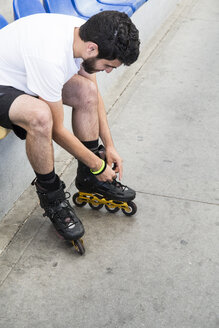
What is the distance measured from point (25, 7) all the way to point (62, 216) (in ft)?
5.18

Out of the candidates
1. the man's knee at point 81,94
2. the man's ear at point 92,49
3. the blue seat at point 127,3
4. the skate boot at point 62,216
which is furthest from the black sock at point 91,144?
the blue seat at point 127,3

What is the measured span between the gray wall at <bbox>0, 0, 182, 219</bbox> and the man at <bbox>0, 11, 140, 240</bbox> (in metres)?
0.35

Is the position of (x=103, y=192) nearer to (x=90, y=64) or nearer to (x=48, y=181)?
(x=48, y=181)

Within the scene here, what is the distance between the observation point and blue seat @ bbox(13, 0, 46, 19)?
10.9 feet

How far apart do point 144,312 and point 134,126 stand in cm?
190

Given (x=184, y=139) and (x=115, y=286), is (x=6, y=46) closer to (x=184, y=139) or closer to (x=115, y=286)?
(x=115, y=286)

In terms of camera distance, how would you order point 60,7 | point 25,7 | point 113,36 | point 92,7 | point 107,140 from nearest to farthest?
point 113,36
point 107,140
point 25,7
point 60,7
point 92,7

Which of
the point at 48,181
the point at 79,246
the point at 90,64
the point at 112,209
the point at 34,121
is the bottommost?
the point at 112,209

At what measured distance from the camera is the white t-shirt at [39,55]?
231 centimetres

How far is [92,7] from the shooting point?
4512 millimetres

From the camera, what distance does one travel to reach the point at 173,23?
6270 millimetres

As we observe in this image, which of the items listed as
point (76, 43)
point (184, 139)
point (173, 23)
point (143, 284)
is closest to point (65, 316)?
point (143, 284)

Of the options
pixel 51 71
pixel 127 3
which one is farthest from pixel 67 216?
pixel 127 3

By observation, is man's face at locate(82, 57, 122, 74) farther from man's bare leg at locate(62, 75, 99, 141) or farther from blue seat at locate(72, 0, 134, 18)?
blue seat at locate(72, 0, 134, 18)
